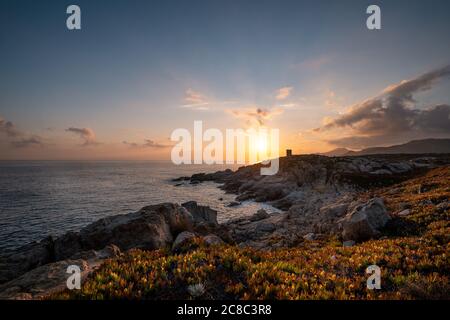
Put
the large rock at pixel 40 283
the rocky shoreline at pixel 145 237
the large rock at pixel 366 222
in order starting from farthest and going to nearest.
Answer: the large rock at pixel 366 222 → the rocky shoreline at pixel 145 237 → the large rock at pixel 40 283

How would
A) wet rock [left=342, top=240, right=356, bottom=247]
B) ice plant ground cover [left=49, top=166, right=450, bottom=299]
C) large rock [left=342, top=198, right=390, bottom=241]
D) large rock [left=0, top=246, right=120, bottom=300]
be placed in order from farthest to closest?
large rock [left=342, top=198, right=390, bottom=241] → wet rock [left=342, top=240, right=356, bottom=247] → large rock [left=0, top=246, right=120, bottom=300] → ice plant ground cover [left=49, top=166, right=450, bottom=299]

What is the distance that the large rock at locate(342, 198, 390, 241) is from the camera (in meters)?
14.0

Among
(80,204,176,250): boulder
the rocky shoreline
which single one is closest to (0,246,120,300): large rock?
the rocky shoreline

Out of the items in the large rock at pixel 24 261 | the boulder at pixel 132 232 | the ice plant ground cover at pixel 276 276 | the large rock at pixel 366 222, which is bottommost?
the large rock at pixel 24 261

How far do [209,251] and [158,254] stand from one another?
7.25 ft

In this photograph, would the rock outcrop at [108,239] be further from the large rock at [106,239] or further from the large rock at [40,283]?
the large rock at [40,283]

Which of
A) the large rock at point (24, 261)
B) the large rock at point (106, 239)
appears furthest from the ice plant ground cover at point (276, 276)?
the large rock at point (24, 261)

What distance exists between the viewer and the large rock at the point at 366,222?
14.0m

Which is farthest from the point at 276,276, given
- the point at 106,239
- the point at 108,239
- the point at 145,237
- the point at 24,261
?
the point at 24,261

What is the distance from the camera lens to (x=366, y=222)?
14188 mm

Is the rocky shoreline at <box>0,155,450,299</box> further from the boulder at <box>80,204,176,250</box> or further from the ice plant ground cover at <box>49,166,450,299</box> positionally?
the ice plant ground cover at <box>49,166,450,299</box>

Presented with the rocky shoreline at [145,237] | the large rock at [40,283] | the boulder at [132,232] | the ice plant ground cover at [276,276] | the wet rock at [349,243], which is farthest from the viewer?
the boulder at [132,232]
